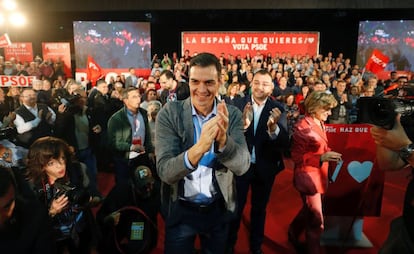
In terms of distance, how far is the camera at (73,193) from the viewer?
2.07m

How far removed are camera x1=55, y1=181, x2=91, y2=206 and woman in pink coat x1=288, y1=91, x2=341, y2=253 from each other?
152 centimetres

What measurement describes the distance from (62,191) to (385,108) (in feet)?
5.91

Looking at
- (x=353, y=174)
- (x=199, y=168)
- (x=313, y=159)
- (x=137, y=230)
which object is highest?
(x=199, y=168)

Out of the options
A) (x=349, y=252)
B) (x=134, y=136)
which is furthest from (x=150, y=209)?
(x=349, y=252)

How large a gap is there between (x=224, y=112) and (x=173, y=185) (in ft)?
1.60

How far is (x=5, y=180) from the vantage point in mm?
1652

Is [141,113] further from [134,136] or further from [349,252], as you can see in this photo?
[349,252]

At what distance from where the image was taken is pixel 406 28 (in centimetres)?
1165

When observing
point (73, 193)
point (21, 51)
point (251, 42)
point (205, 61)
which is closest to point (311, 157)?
point (205, 61)

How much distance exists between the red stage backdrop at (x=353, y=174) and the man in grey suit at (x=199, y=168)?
55.3 inches

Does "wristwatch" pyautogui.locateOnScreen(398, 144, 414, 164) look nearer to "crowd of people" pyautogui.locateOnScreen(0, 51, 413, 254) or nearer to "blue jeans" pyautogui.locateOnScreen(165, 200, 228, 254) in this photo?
"crowd of people" pyautogui.locateOnScreen(0, 51, 413, 254)

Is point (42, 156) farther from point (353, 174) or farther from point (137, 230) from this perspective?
point (353, 174)

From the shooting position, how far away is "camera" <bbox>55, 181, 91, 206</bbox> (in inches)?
81.6

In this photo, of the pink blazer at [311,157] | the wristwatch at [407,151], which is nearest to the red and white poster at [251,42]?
the pink blazer at [311,157]
